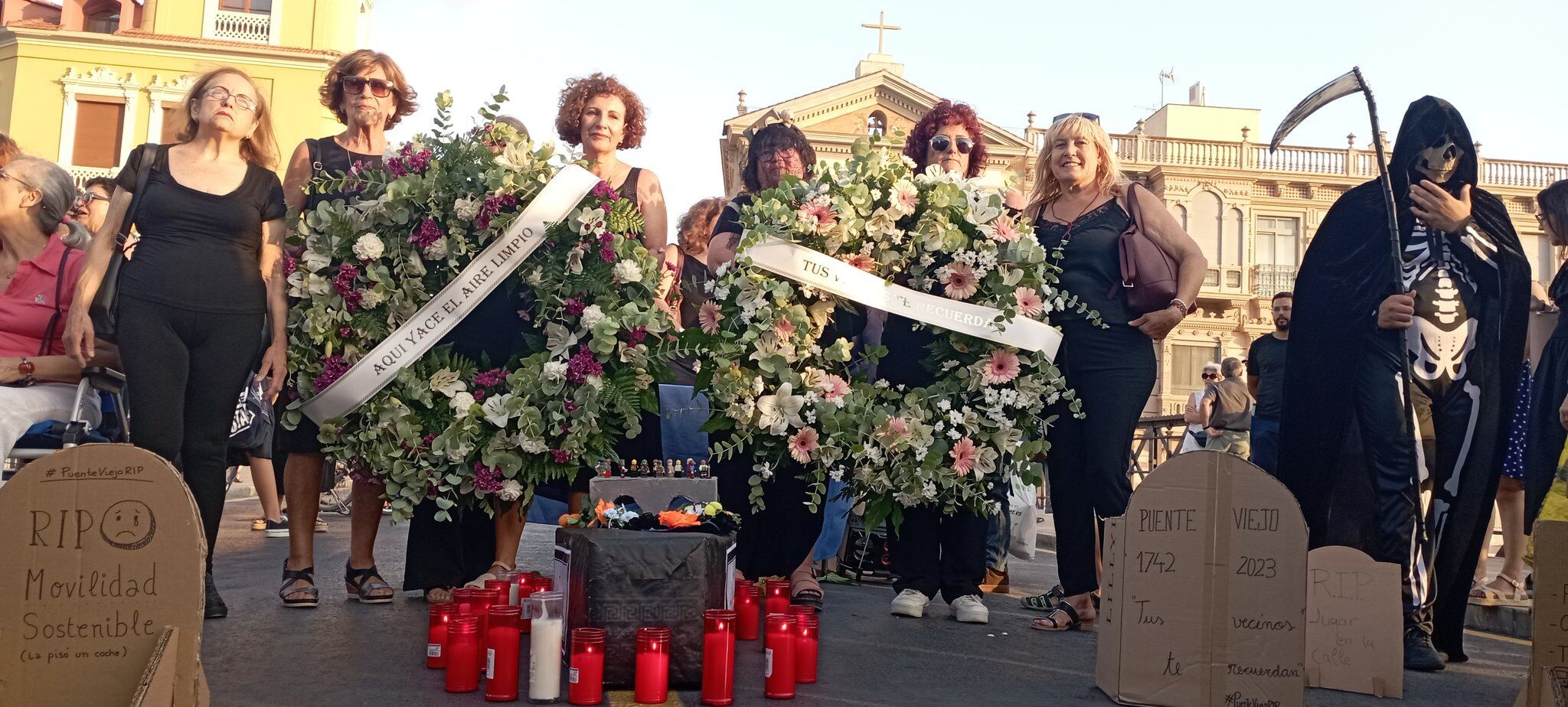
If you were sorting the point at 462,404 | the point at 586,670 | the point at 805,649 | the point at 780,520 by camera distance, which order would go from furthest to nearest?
the point at 780,520 < the point at 462,404 < the point at 805,649 < the point at 586,670

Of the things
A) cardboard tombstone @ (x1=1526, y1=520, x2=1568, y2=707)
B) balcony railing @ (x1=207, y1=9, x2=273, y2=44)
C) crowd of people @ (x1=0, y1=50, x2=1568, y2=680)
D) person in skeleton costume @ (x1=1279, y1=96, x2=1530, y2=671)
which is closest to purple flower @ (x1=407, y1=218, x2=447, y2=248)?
crowd of people @ (x1=0, y1=50, x2=1568, y2=680)

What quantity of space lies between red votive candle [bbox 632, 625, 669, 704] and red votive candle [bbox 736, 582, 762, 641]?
3.63 feet

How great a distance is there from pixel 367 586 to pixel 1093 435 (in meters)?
3.15

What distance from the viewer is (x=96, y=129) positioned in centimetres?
3691

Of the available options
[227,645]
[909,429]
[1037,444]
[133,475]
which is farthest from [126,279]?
[1037,444]

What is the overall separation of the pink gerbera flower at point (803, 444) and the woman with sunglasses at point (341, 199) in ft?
5.71

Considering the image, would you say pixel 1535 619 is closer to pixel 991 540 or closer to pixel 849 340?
pixel 849 340

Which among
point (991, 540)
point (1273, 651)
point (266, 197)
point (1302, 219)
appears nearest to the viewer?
point (1273, 651)

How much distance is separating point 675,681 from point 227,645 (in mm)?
1591

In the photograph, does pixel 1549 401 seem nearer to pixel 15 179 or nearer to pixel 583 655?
pixel 583 655

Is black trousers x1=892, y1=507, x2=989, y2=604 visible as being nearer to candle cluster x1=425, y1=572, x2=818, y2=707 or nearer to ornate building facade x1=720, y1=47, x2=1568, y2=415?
candle cluster x1=425, y1=572, x2=818, y2=707

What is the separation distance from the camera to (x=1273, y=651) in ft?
12.6

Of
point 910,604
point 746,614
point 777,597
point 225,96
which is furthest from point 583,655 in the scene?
point 225,96

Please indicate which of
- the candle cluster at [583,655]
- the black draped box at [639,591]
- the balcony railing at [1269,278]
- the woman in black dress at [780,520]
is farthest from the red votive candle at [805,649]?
the balcony railing at [1269,278]
